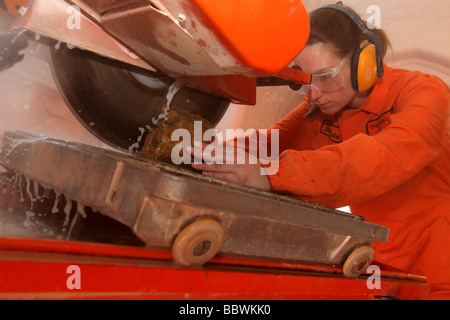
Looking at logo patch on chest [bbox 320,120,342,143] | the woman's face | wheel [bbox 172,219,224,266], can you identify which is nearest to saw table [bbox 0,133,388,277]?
wheel [bbox 172,219,224,266]

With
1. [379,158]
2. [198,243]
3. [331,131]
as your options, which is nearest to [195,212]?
[198,243]

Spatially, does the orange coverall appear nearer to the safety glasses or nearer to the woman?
the woman

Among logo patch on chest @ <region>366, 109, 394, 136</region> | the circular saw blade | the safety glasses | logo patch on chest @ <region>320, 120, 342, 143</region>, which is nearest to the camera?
the circular saw blade

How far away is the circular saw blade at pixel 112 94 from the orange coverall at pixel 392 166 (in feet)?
2.27

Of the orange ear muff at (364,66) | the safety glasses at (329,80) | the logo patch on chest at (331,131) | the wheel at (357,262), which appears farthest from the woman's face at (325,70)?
the wheel at (357,262)

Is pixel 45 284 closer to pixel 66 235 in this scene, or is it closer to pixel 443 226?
pixel 66 235

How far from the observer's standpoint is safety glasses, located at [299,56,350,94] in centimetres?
168

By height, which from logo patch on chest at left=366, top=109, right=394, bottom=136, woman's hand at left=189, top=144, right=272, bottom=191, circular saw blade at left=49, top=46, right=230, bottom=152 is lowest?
woman's hand at left=189, top=144, right=272, bottom=191

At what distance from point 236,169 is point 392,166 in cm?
57

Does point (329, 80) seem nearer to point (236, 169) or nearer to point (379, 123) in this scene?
point (379, 123)

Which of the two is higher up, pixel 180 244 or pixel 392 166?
pixel 392 166

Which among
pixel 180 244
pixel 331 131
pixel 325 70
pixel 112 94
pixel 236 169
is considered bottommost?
pixel 180 244

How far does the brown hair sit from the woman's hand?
0.90 m

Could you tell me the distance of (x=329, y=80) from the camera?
1750mm
